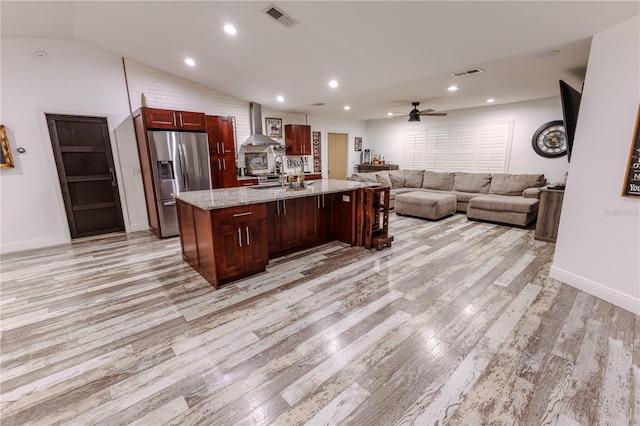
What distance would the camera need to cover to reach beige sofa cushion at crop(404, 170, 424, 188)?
6953 mm

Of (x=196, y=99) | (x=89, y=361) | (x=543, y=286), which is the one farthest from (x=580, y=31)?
(x=196, y=99)

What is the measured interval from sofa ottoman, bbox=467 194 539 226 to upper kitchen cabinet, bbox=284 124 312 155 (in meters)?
4.24

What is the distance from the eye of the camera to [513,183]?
545cm

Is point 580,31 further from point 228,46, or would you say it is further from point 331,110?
point 331,110

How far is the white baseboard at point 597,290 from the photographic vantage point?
7.29 feet

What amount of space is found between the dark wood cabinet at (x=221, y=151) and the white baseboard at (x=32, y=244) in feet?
7.94

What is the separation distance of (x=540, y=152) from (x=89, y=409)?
770 cm

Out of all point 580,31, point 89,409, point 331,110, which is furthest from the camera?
point 331,110

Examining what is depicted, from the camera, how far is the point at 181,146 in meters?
4.26

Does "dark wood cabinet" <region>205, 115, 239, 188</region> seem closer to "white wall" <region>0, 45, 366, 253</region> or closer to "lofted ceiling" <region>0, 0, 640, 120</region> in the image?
"lofted ceiling" <region>0, 0, 640, 120</region>

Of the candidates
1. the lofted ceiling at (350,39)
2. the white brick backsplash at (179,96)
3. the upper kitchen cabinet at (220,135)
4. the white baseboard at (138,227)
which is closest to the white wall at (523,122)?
the lofted ceiling at (350,39)

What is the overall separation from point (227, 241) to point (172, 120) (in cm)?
273

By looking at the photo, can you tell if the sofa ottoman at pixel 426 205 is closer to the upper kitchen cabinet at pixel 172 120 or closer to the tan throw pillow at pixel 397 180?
the tan throw pillow at pixel 397 180

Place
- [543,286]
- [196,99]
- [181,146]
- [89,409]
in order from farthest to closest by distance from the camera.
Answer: [196,99] → [181,146] → [543,286] → [89,409]
